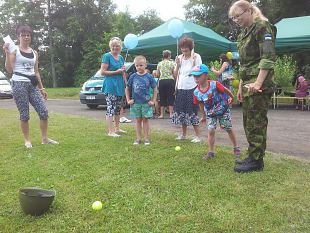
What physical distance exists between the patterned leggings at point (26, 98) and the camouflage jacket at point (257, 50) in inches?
132

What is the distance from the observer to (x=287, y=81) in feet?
48.6

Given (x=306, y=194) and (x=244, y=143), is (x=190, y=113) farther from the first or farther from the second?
(x=306, y=194)

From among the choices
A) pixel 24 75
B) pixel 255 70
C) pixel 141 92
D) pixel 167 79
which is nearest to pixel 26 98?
pixel 24 75

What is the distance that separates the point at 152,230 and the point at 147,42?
33.6 ft

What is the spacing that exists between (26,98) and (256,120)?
3637 millimetres

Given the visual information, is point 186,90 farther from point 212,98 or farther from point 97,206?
point 97,206

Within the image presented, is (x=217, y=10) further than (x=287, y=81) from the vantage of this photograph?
Yes

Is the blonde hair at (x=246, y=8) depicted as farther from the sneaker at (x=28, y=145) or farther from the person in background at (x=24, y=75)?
the sneaker at (x=28, y=145)

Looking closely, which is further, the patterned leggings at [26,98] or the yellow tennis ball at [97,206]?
the patterned leggings at [26,98]

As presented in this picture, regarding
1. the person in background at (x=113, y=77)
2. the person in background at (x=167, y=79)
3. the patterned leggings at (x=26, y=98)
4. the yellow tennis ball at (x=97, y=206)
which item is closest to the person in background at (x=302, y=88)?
the person in background at (x=167, y=79)

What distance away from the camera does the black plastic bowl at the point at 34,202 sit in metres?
3.35

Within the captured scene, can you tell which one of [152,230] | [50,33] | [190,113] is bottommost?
[152,230]

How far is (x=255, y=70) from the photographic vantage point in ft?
14.1

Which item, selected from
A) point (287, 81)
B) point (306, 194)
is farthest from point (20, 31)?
point (287, 81)
